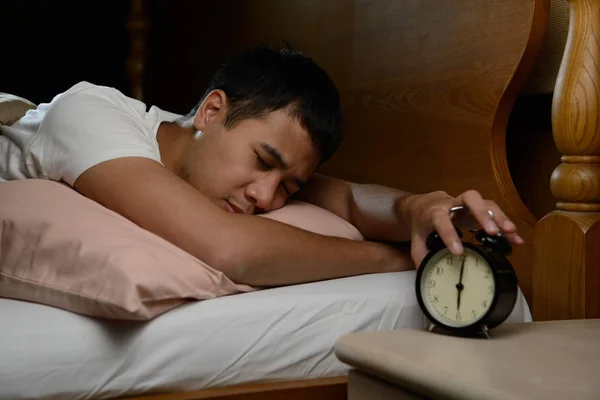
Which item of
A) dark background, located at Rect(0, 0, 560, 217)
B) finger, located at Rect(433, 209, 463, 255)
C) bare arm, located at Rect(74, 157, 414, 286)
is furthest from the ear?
dark background, located at Rect(0, 0, 560, 217)

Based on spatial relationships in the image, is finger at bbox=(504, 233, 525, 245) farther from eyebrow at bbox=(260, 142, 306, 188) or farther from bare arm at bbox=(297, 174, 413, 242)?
eyebrow at bbox=(260, 142, 306, 188)

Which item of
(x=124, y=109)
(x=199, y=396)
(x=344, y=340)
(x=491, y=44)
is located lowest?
(x=199, y=396)

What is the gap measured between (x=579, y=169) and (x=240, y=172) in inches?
23.2

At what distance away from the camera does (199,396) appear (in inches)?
39.1

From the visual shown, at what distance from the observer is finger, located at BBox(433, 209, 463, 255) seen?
0.98 m

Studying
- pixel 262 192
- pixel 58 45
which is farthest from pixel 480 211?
pixel 58 45

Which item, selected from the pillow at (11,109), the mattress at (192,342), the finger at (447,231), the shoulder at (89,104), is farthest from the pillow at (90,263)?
the pillow at (11,109)

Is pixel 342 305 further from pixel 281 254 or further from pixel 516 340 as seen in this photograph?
pixel 516 340

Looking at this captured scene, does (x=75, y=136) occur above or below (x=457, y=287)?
above

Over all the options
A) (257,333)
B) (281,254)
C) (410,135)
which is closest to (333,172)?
(410,135)

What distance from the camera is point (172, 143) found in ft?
5.11

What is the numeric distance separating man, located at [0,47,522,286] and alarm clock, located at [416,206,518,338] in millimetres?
25

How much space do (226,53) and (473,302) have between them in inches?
71.9

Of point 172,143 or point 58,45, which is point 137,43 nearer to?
point 58,45
